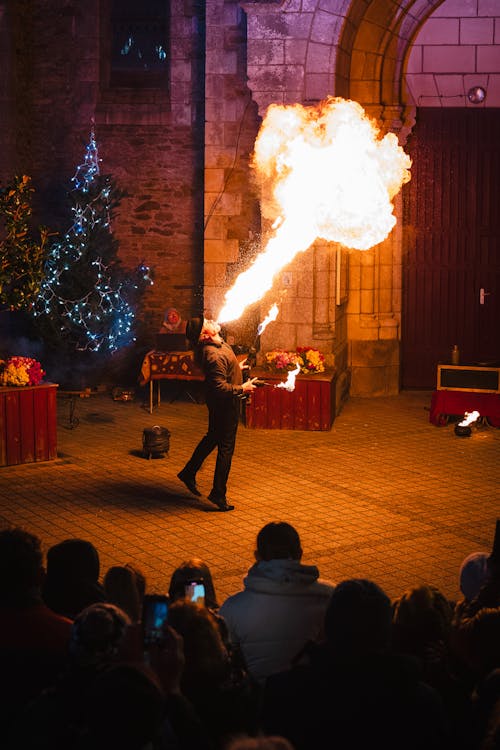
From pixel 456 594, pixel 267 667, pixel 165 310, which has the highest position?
pixel 165 310

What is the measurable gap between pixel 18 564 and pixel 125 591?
0.72 m

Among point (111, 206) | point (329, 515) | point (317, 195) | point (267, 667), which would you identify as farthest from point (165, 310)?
point (267, 667)

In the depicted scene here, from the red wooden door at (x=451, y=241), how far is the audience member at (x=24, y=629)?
524 inches

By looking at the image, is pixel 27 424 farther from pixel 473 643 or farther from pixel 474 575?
pixel 473 643

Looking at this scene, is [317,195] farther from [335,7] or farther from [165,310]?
[165,310]

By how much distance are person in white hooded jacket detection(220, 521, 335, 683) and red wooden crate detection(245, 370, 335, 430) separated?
907 centimetres

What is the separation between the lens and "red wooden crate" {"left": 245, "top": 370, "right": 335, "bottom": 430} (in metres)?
14.9

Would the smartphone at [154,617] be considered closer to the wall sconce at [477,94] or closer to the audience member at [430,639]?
the audience member at [430,639]

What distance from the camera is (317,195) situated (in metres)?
13.9

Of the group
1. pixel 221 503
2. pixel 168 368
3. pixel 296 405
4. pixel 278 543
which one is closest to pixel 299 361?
pixel 296 405

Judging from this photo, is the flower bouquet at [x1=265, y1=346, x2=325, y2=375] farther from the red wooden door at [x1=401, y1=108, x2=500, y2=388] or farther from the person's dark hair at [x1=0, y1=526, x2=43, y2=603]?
the person's dark hair at [x1=0, y1=526, x2=43, y2=603]

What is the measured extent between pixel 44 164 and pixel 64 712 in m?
15.2

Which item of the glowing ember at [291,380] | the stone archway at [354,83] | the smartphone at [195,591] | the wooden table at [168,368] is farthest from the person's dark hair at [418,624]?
the wooden table at [168,368]

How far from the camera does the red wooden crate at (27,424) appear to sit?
12.8m
